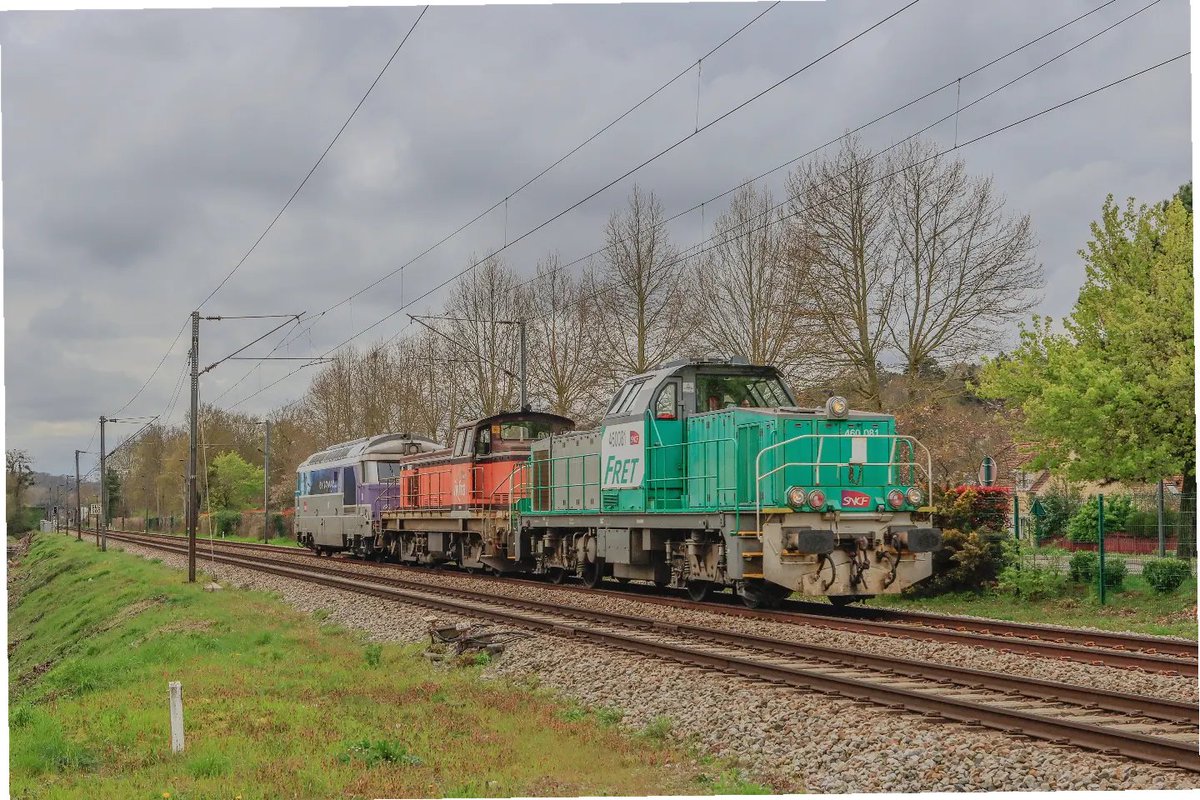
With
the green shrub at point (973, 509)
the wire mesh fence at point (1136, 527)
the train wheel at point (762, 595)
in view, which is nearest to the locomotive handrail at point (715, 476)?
the train wheel at point (762, 595)

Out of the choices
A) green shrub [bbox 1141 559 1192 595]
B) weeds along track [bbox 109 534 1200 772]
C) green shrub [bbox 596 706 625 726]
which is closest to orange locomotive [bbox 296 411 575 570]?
weeds along track [bbox 109 534 1200 772]

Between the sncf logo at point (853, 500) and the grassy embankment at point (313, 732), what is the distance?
19.0ft

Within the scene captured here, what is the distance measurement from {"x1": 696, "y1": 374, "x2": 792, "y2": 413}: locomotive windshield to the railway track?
3.20 m

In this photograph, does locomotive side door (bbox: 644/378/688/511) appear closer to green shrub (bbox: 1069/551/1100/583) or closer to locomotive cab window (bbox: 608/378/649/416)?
locomotive cab window (bbox: 608/378/649/416)

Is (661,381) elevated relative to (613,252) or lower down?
lower down

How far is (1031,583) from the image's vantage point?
59.7ft

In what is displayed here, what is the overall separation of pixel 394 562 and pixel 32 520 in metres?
73.7

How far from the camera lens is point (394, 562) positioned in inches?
1403

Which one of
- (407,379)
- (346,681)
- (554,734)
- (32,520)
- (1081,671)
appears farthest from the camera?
(32,520)

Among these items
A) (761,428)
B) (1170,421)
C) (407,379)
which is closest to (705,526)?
(761,428)

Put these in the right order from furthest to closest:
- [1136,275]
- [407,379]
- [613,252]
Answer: [407,379]
[613,252]
[1136,275]

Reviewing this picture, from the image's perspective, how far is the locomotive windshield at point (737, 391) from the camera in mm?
17734

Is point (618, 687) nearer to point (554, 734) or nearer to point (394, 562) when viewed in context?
point (554, 734)

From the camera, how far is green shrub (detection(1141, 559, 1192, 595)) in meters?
17.2
